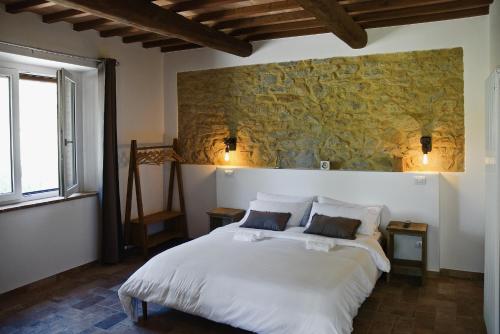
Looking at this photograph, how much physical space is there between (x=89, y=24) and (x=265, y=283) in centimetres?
328

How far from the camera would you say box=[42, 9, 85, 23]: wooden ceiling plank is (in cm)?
421

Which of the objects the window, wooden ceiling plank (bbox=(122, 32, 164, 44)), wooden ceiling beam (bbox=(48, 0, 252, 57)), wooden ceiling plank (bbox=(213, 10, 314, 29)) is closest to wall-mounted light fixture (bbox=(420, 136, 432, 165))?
wooden ceiling plank (bbox=(213, 10, 314, 29))

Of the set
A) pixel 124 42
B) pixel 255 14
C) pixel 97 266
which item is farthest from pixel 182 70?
pixel 97 266

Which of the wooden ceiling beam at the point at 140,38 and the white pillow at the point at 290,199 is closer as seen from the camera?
the white pillow at the point at 290,199

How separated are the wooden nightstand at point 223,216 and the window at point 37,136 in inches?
64.7

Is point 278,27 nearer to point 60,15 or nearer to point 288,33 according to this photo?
point 288,33

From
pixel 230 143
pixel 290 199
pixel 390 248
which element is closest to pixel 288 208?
pixel 290 199

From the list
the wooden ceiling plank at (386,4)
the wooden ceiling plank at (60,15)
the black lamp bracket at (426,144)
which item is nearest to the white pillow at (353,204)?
the black lamp bracket at (426,144)

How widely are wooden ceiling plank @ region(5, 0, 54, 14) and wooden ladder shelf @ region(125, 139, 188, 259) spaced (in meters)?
1.83

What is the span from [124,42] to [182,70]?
0.87 meters

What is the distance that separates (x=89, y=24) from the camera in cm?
462

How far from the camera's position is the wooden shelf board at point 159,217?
17.9 ft

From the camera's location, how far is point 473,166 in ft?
14.5

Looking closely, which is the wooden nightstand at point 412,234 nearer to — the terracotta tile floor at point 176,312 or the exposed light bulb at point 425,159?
the terracotta tile floor at point 176,312
